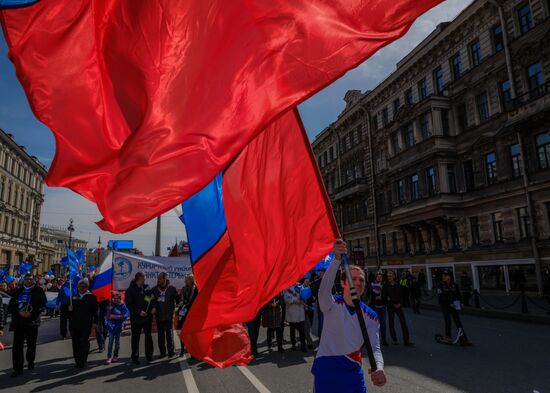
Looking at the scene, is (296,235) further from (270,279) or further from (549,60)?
(549,60)

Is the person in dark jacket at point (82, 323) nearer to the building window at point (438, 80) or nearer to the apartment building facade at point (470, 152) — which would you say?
the apartment building facade at point (470, 152)

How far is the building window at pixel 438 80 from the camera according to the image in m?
31.5

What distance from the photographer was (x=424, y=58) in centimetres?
3284

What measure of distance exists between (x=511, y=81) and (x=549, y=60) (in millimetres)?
2259

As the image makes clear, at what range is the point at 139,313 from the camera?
9422mm

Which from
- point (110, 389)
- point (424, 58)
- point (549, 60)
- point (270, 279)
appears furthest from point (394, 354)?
point (424, 58)

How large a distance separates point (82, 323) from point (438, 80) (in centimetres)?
3089

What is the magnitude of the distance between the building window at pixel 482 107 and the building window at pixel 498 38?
116 inches

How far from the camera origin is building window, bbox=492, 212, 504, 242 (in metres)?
25.5

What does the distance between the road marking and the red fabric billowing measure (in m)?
2.93

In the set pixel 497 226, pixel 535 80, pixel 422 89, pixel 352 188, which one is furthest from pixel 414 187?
pixel 535 80

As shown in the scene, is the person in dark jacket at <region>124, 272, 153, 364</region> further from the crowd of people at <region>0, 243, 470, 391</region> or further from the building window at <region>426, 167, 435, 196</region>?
the building window at <region>426, 167, 435, 196</region>

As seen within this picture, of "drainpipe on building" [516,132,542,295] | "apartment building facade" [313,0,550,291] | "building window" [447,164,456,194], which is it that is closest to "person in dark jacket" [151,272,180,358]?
"apartment building facade" [313,0,550,291]

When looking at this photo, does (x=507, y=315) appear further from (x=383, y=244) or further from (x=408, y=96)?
(x=408, y=96)
